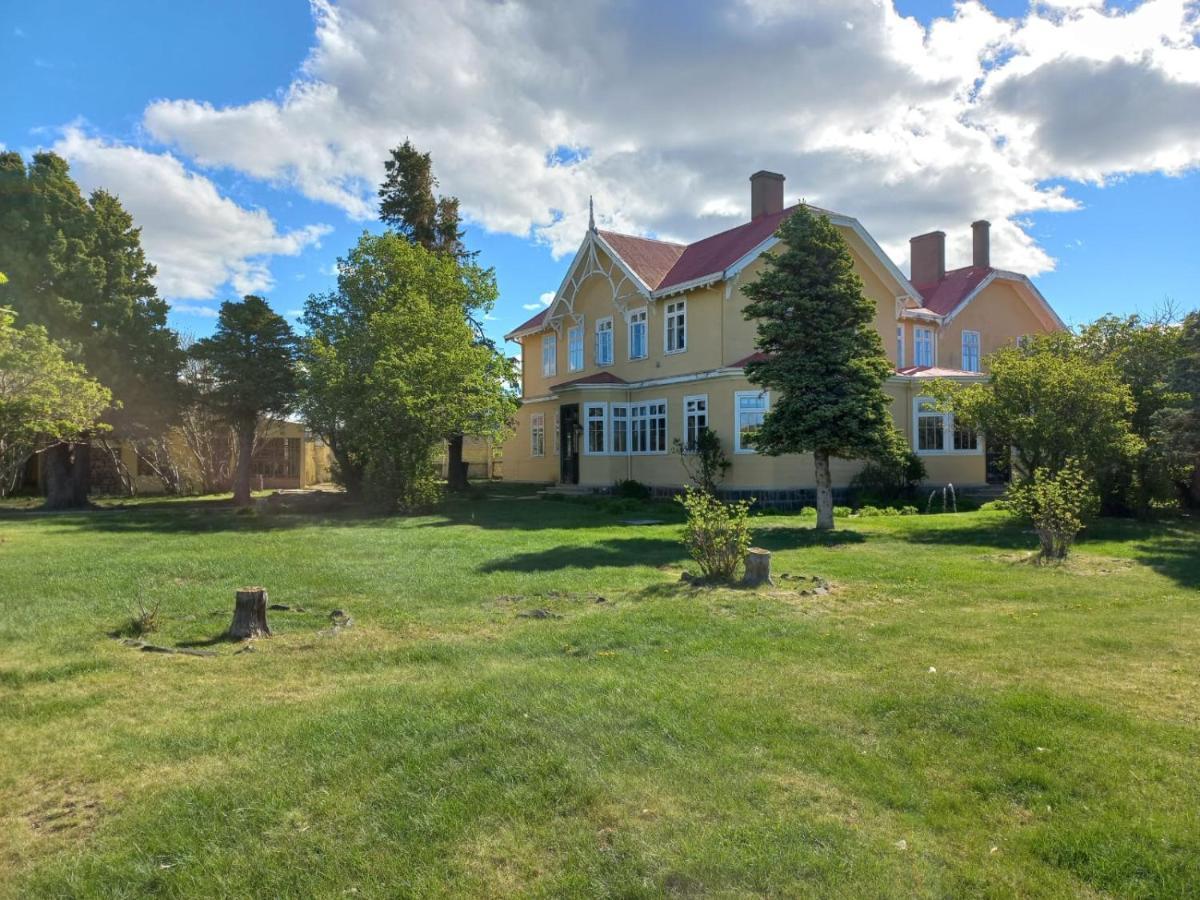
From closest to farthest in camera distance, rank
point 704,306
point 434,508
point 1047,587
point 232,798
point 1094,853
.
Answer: point 1094,853 → point 232,798 → point 1047,587 → point 434,508 → point 704,306

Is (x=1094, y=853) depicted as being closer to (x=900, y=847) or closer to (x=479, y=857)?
(x=900, y=847)

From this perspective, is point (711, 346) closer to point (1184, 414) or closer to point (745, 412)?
point (745, 412)

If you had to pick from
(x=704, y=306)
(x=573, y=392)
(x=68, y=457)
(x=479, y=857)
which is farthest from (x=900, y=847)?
(x=68, y=457)

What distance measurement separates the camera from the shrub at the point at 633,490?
2258 centimetres

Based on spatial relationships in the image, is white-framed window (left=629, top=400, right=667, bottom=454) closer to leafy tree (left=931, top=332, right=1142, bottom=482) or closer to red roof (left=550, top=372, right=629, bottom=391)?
red roof (left=550, top=372, right=629, bottom=391)

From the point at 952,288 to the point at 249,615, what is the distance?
27.8 metres

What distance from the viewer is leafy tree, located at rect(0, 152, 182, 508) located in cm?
2062

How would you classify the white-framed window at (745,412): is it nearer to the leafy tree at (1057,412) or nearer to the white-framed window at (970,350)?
the leafy tree at (1057,412)

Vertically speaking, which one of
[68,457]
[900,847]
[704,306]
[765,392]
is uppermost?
[704,306]

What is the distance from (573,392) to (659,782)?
70.1 feet

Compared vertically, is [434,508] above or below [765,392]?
below

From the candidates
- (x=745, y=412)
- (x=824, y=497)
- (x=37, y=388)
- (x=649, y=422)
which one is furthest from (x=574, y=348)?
(x=37, y=388)

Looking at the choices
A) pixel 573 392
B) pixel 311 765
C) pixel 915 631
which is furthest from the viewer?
pixel 573 392

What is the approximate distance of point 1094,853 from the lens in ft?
10.8
